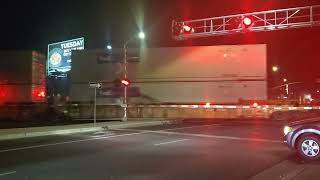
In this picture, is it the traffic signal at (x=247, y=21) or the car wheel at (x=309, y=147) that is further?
the traffic signal at (x=247, y=21)

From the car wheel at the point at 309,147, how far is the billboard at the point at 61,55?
200 ft

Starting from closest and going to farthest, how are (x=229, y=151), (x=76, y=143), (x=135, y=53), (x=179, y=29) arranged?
(x=229, y=151) → (x=76, y=143) → (x=179, y=29) → (x=135, y=53)

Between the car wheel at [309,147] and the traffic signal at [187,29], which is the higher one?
the traffic signal at [187,29]

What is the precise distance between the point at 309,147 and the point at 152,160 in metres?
3.97

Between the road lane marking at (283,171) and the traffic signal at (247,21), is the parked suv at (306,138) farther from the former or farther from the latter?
the traffic signal at (247,21)

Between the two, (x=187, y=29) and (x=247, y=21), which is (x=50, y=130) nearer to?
(x=187, y=29)

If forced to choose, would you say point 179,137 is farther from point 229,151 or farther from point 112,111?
point 112,111

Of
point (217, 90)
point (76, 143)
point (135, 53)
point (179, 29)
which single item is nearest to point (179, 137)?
point (76, 143)

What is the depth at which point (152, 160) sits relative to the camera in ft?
44.0

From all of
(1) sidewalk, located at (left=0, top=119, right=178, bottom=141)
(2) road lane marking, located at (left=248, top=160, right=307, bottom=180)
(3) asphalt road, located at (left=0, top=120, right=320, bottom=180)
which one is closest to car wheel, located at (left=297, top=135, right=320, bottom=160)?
(3) asphalt road, located at (left=0, top=120, right=320, bottom=180)

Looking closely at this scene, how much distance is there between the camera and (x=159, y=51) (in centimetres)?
4106

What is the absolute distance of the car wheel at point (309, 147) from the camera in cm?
1271

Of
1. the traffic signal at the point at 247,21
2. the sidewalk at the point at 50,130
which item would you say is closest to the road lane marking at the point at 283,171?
the sidewalk at the point at 50,130

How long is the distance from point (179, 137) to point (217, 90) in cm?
1853
